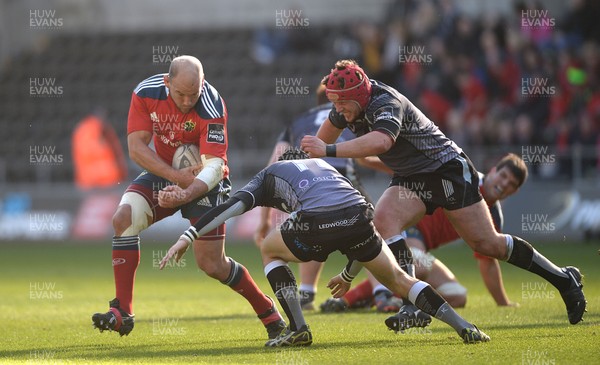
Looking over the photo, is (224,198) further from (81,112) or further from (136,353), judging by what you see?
(81,112)

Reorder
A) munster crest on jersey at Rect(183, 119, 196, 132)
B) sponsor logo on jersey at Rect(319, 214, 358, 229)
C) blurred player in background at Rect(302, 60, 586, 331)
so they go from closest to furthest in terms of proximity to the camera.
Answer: sponsor logo on jersey at Rect(319, 214, 358, 229)
blurred player in background at Rect(302, 60, 586, 331)
munster crest on jersey at Rect(183, 119, 196, 132)

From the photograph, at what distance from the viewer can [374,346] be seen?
26.4 feet

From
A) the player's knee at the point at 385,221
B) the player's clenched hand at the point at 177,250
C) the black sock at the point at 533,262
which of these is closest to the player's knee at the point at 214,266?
the player's knee at the point at 385,221

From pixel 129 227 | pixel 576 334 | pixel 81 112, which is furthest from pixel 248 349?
pixel 81 112

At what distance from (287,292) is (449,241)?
12.9 ft

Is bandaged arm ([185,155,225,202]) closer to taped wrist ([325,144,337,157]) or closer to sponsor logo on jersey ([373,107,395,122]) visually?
taped wrist ([325,144,337,157])

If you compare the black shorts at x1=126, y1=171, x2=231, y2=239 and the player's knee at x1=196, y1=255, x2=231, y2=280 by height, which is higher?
the black shorts at x1=126, y1=171, x2=231, y2=239

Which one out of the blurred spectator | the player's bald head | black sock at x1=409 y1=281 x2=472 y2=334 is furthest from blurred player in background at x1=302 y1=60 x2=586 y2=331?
the blurred spectator

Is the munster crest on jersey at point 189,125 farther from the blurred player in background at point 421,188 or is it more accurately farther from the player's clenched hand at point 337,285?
the player's clenched hand at point 337,285

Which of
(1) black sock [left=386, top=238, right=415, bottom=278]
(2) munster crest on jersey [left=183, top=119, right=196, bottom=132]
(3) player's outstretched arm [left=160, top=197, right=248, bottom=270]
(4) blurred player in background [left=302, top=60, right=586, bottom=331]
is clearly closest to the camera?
(3) player's outstretched arm [left=160, top=197, right=248, bottom=270]

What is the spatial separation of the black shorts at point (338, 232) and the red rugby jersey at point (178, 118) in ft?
4.41

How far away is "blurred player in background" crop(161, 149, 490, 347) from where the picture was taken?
7.77 metres

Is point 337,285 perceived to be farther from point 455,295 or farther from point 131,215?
point 455,295

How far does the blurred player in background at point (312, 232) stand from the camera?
7.77 metres
